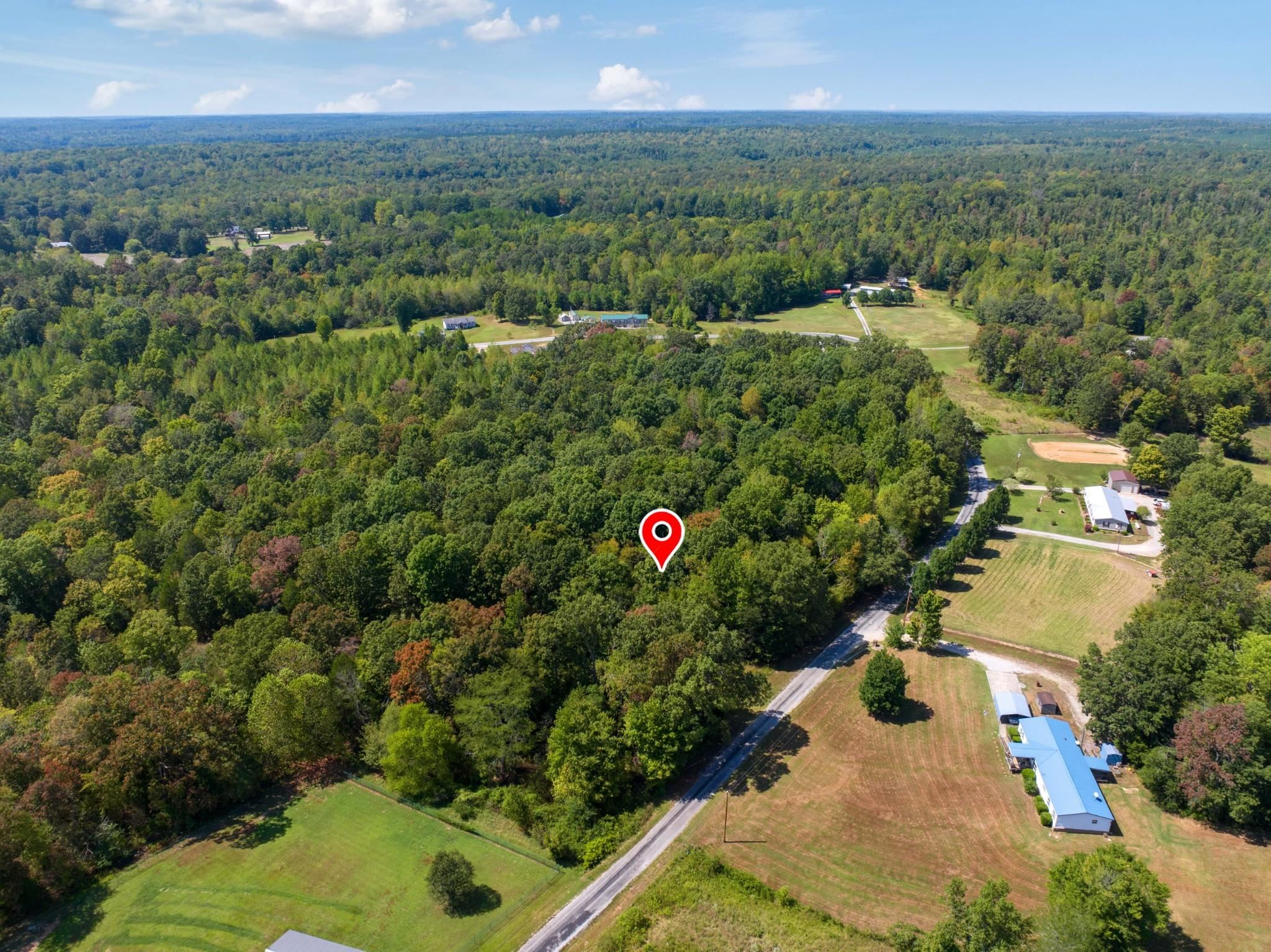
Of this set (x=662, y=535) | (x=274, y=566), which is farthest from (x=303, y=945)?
(x=662, y=535)

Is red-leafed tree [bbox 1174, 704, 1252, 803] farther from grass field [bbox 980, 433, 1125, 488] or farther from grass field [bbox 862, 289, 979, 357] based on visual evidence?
grass field [bbox 862, 289, 979, 357]

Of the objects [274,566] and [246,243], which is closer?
[274,566]

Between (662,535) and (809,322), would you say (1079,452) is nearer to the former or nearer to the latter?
(662,535)

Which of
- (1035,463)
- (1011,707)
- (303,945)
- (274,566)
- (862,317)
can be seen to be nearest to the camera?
(303,945)

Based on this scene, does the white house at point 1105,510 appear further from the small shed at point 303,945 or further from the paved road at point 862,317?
the small shed at point 303,945

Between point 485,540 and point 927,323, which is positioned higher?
point 927,323

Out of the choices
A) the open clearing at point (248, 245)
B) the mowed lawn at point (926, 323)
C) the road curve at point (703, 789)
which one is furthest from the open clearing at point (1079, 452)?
the open clearing at point (248, 245)
